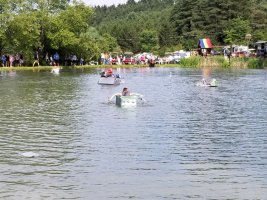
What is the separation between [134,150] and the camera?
20.8m

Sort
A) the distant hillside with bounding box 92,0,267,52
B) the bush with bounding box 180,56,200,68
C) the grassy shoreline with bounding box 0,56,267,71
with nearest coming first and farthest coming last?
the grassy shoreline with bounding box 0,56,267,71
the bush with bounding box 180,56,200,68
the distant hillside with bounding box 92,0,267,52

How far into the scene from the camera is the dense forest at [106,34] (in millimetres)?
95250

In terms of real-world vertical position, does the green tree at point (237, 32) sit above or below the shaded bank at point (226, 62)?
above

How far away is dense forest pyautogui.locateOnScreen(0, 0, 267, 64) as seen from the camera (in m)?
95.2

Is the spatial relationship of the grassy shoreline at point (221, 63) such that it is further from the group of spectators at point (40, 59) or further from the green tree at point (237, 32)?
the green tree at point (237, 32)

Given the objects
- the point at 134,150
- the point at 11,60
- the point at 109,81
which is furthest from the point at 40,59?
the point at 134,150

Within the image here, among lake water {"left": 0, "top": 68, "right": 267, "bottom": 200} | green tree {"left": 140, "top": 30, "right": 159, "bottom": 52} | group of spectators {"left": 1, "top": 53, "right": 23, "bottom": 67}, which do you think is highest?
green tree {"left": 140, "top": 30, "right": 159, "bottom": 52}

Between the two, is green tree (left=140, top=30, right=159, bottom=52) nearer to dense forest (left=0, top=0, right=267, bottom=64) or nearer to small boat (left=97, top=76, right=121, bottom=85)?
dense forest (left=0, top=0, right=267, bottom=64)

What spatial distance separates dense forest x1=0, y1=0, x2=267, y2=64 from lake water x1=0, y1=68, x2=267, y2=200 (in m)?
58.8

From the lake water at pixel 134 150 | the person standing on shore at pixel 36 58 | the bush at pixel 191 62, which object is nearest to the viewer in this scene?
the lake water at pixel 134 150

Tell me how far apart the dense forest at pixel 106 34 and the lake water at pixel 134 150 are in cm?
5879

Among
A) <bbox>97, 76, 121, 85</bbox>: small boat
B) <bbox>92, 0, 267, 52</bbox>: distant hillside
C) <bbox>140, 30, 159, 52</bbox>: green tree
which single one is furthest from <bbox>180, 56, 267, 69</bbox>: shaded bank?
<bbox>140, 30, 159, 52</bbox>: green tree

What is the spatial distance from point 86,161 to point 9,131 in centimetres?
761

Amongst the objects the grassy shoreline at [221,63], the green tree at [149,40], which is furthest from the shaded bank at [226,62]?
the green tree at [149,40]
